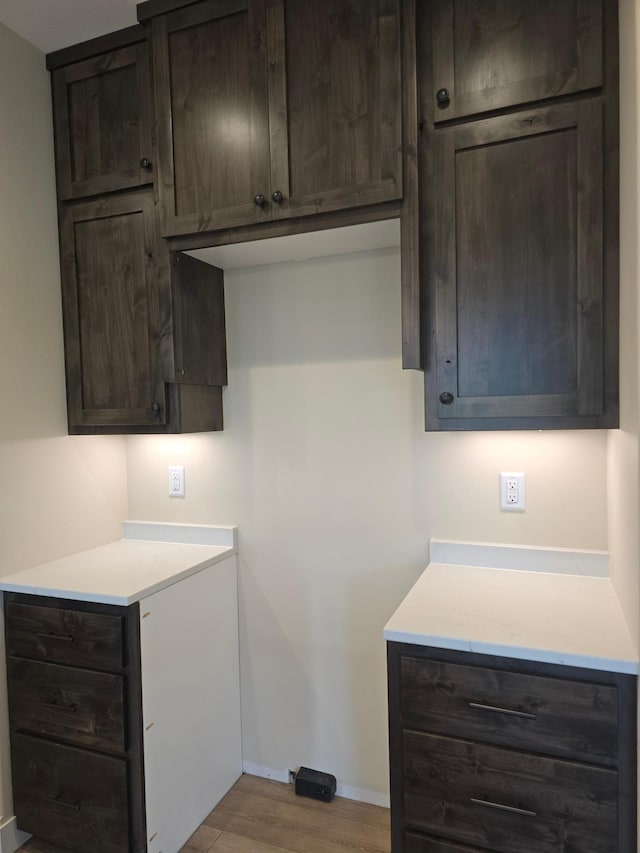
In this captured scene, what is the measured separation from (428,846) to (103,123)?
2362 millimetres

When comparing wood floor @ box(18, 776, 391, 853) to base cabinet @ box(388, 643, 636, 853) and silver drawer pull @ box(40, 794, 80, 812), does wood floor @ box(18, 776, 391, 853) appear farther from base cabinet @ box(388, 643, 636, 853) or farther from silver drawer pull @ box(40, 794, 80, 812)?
base cabinet @ box(388, 643, 636, 853)

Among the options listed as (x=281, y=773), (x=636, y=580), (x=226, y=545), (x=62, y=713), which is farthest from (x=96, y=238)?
(x=281, y=773)

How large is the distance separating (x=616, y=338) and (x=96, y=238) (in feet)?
5.53

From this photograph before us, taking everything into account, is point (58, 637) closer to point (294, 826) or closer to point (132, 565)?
point (132, 565)

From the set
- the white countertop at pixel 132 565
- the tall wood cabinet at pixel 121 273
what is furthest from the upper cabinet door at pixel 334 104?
the white countertop at pixel 132 565

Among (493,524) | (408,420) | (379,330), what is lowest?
(493,524)

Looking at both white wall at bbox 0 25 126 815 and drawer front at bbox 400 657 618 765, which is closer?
drawer front at bbox 400 657 618 765

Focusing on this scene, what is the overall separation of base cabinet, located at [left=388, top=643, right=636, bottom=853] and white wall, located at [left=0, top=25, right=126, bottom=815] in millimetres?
1311

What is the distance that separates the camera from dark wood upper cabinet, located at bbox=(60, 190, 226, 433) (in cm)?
174

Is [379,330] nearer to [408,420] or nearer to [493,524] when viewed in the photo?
[408,420]

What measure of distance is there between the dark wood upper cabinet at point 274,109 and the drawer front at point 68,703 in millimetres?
1418

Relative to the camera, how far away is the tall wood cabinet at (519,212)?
1.26 metres

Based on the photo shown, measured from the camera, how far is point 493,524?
5.44 feet

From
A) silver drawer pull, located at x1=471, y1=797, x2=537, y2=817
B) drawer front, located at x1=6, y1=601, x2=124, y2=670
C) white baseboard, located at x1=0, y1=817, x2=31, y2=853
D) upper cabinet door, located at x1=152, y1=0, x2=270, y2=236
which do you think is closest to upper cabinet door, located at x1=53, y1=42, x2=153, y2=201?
upper cabinet door, located at x1=152, y1=0, x2=270, y2=236
